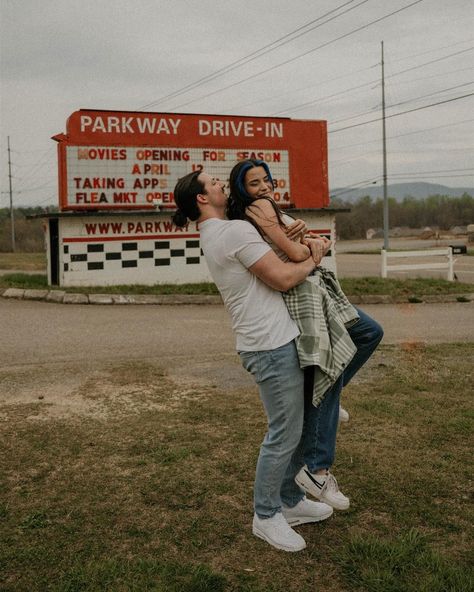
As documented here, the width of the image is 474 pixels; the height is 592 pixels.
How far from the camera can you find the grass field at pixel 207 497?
294 cm

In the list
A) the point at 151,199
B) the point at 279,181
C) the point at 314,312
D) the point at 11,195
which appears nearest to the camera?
the point at 314,312

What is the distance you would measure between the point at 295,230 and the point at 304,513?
146 centimetres

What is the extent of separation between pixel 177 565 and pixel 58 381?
3.84 metres

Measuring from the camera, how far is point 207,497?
149 inches

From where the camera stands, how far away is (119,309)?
12609mm

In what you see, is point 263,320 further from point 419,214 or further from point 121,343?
point 419,214

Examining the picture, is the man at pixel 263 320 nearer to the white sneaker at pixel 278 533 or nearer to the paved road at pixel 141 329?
the white sneaker at pixel 278 533

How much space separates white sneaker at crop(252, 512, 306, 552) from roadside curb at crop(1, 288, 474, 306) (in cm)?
1013

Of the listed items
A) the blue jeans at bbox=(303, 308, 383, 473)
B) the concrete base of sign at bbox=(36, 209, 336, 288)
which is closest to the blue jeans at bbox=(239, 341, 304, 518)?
the blue jeans at bbox=(303, 308, 383, 473)

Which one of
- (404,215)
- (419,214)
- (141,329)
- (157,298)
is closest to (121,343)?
(141,329)

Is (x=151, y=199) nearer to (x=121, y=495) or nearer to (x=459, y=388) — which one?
(x=459, y=388)

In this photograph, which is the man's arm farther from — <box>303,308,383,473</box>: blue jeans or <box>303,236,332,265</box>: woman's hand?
<box>303,308,383,473</box>: blue jeans

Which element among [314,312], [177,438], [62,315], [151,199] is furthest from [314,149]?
[314,312]

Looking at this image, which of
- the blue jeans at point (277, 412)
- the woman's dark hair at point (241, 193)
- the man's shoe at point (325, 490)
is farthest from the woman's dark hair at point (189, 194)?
the man's shoe at point (325, 490)
